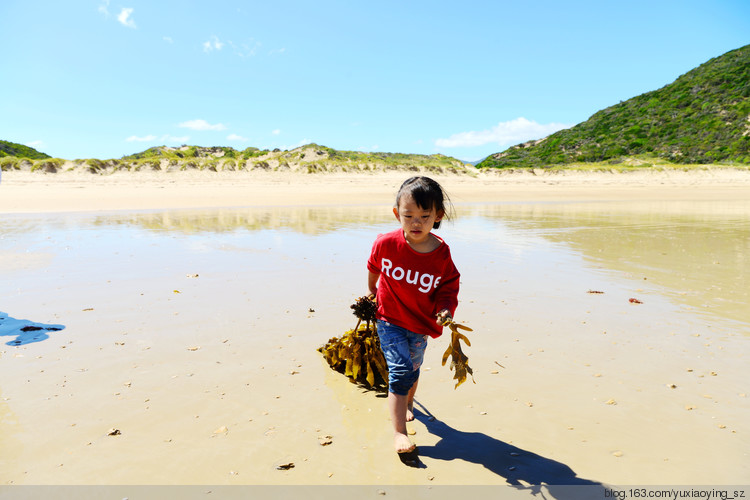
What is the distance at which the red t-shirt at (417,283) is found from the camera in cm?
278

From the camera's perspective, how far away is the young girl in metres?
2.68

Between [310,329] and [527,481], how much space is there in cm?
276

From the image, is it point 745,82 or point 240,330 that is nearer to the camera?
point 240,330

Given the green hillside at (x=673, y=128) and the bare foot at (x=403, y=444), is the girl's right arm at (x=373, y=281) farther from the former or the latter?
the green hillside at (x=673, y=128)

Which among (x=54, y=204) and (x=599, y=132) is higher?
(x=599, y=132)

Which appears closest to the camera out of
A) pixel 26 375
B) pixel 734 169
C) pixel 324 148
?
pixel 26 375

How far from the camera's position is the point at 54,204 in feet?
64.2

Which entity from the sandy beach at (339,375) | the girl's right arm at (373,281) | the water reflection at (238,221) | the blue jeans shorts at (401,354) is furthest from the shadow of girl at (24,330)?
the water reflection at (238,221)

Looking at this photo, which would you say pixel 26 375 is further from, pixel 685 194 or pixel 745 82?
pixel 745 82

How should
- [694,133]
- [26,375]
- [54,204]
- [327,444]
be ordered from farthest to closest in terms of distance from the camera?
[694,133], [54,204], [26,375], [327,444]

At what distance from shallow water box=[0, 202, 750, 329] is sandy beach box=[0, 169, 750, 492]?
0.08 metres

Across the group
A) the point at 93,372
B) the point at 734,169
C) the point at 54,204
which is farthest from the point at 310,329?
the point at 734,169

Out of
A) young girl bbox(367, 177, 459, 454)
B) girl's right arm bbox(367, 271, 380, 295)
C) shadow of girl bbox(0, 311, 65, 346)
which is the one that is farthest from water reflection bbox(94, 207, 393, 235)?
young girl bbox(367, 177, 459, 454)

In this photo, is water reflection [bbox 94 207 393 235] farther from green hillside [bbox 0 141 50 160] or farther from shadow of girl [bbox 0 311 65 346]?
green hillside [bbox 0 141 50 160]
